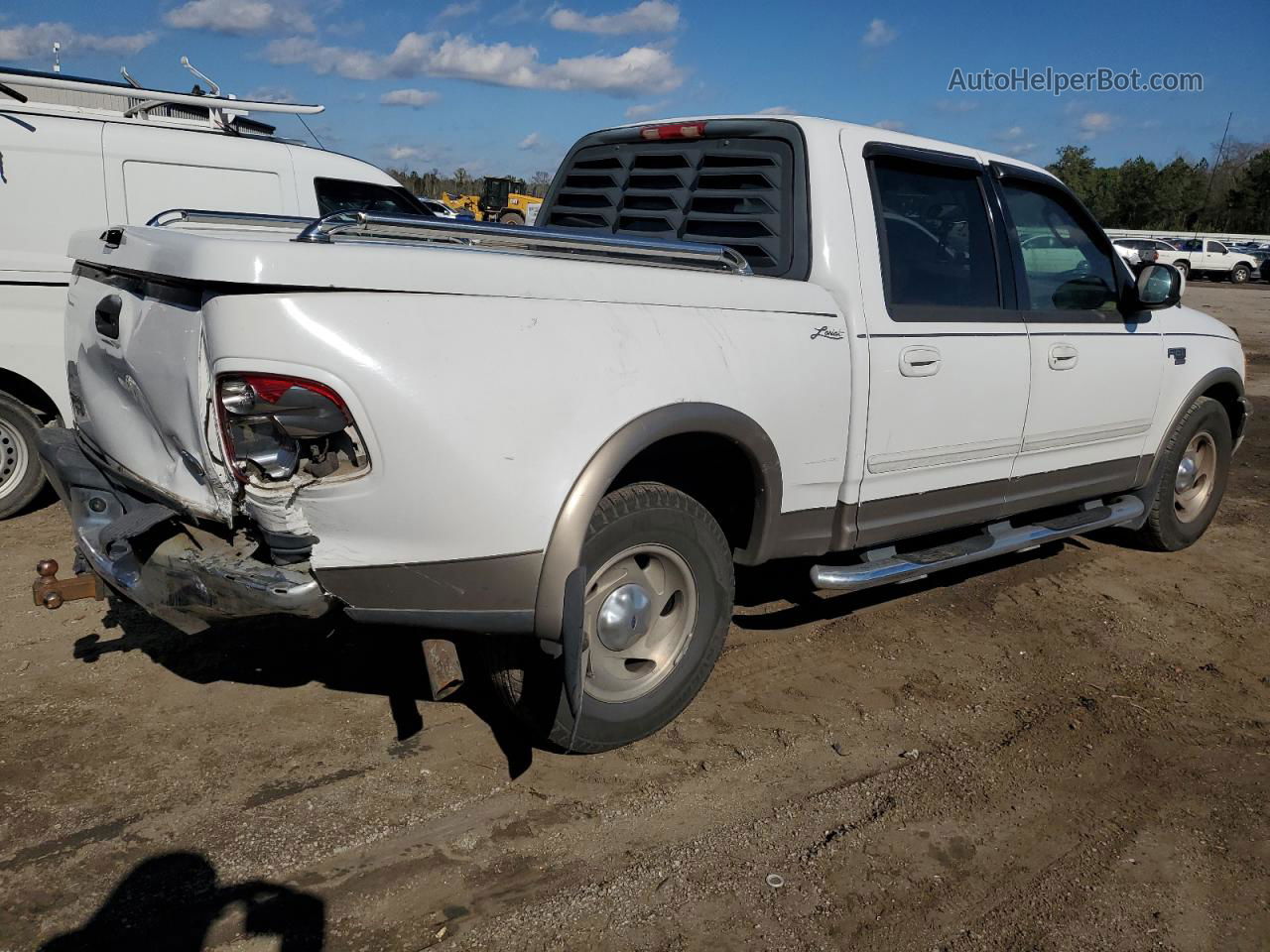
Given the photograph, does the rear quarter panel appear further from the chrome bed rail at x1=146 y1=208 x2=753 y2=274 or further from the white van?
the white van

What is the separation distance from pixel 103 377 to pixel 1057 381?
3784mm

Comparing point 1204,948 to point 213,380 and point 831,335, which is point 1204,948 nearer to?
point 831,335

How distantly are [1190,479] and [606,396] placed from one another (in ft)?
14.6

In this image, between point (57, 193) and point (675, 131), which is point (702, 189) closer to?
point (675, 131)

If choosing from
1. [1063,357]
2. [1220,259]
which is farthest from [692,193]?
[1220,259]

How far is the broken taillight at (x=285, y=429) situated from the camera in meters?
2.56

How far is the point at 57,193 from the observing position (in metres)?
5.80

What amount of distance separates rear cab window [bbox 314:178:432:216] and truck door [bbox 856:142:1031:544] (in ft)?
12.8

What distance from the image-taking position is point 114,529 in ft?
10.1

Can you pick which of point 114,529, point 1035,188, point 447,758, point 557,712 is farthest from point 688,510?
point 1035,188

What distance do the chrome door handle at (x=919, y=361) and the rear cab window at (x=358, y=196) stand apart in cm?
419

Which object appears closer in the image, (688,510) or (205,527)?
(205,527)

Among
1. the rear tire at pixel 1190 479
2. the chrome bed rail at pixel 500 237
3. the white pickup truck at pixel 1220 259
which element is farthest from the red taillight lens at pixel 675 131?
the white pickup truck at pixel 1220 259

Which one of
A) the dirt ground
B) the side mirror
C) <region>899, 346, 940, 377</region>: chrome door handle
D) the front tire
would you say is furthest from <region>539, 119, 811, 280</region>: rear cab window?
the side mirror
